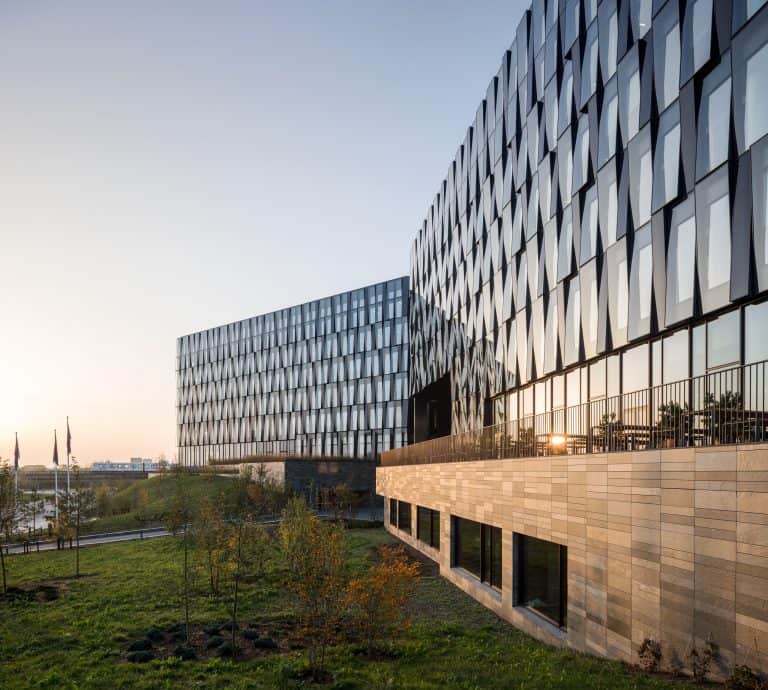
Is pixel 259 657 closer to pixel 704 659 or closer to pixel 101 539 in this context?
pixel 704 659

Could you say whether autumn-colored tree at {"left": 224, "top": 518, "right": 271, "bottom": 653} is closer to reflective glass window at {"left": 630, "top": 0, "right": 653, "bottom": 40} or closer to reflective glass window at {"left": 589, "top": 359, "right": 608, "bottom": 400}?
reflective glass window at {"left": 589, "top": 359, "right": 608, "bottom": 400}

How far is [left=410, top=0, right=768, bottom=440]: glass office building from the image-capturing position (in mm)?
15945

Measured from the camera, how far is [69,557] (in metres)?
43.5

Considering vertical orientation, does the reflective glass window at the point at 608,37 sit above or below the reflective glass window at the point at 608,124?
above

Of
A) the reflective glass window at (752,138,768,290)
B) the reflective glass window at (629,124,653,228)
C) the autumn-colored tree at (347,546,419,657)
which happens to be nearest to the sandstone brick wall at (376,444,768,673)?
the autumn-colored tree at (347,546,419,657)

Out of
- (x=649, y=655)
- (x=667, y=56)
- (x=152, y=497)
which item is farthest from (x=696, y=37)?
(x=152, y=497)

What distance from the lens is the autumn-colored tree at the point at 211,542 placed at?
29.9 meters

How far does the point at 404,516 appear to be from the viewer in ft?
160

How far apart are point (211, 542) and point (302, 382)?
7208 cm

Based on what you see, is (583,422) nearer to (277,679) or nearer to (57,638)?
(277,679)

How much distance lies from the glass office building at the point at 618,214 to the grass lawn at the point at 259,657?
19.7 feet

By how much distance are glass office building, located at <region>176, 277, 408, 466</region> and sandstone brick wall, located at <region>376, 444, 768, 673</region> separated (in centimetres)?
6505

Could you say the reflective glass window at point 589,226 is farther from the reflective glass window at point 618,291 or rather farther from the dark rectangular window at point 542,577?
the dark rectangular window at point 542,577

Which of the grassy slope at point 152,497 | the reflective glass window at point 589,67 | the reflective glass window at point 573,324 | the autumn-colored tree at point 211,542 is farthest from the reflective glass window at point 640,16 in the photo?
the grassy slope at point 152,497
